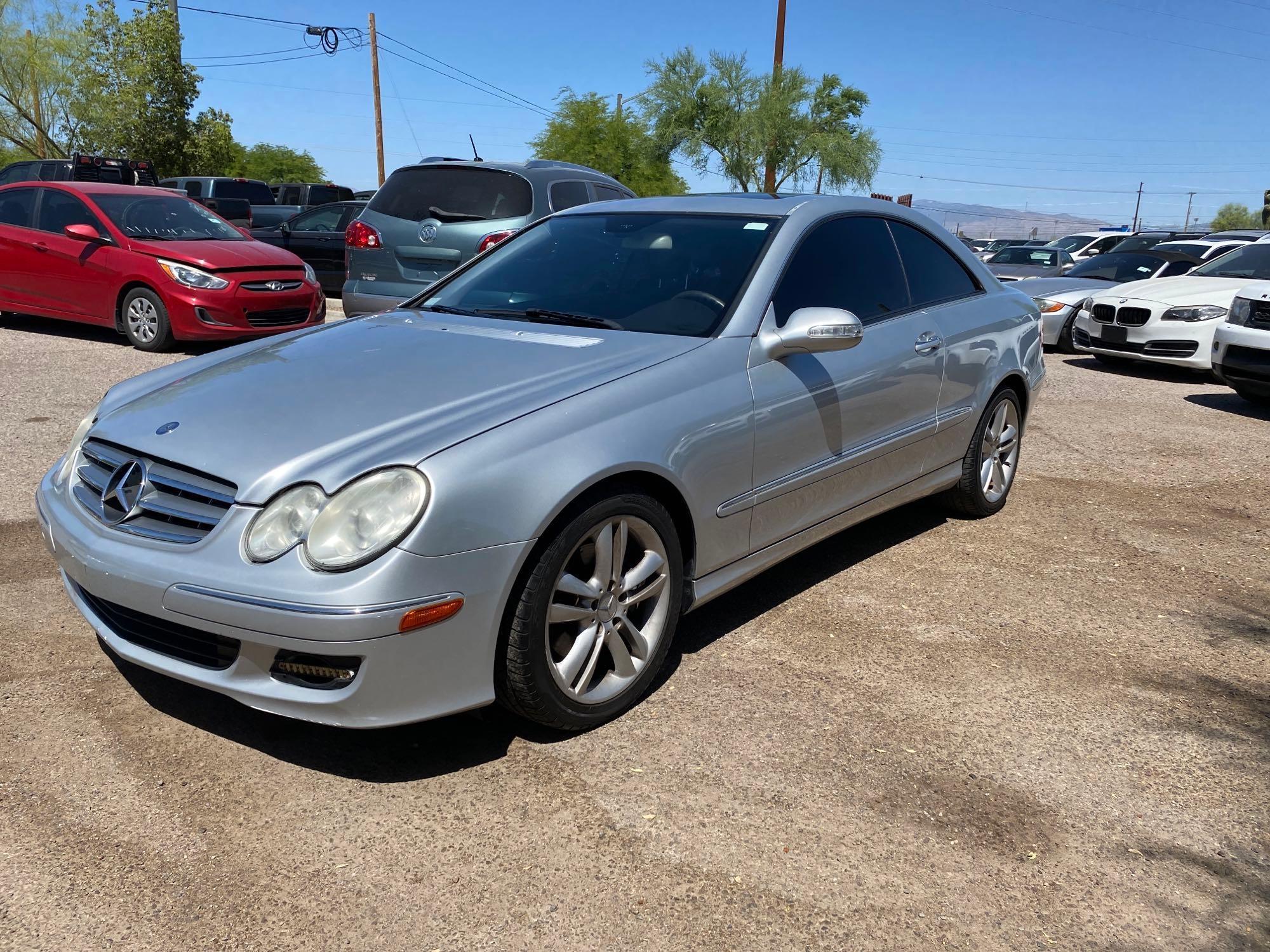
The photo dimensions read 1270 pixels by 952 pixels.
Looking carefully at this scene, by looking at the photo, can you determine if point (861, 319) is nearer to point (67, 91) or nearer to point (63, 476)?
point (63, 476)

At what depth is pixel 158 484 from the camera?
9.69 feet

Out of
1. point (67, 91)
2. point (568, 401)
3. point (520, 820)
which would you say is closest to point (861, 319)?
point (568, 401)

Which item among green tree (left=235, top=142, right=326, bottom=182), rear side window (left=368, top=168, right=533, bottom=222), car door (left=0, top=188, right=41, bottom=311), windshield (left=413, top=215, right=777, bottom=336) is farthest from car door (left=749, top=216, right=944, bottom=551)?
green tree (left=235, top=142, right=326, bottom=182)

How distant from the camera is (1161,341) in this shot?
10.9m

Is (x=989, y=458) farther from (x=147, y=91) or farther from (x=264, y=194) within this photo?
(x=147, y=91)

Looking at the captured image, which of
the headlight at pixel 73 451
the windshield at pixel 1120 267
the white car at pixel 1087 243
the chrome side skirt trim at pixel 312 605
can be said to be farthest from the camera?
the white car at pixel 1087 243

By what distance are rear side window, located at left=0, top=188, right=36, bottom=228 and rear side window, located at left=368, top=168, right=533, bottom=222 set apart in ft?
12.5

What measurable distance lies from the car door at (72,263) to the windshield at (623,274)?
663 centimetres

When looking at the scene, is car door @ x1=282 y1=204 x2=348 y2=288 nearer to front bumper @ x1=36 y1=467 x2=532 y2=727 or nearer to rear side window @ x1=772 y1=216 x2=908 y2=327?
rear side window @ x1=772 y1=216 x2=908 y2=327

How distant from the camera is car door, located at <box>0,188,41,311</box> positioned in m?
10.2

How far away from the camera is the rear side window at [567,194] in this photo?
902 cm

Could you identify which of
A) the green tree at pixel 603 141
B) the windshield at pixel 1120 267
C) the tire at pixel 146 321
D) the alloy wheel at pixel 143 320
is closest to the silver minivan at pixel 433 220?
the tire at pixel 146 321

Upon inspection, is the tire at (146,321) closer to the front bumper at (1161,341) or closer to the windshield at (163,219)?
the windshield at (163,219)

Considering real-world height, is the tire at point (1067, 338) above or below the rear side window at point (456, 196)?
below
